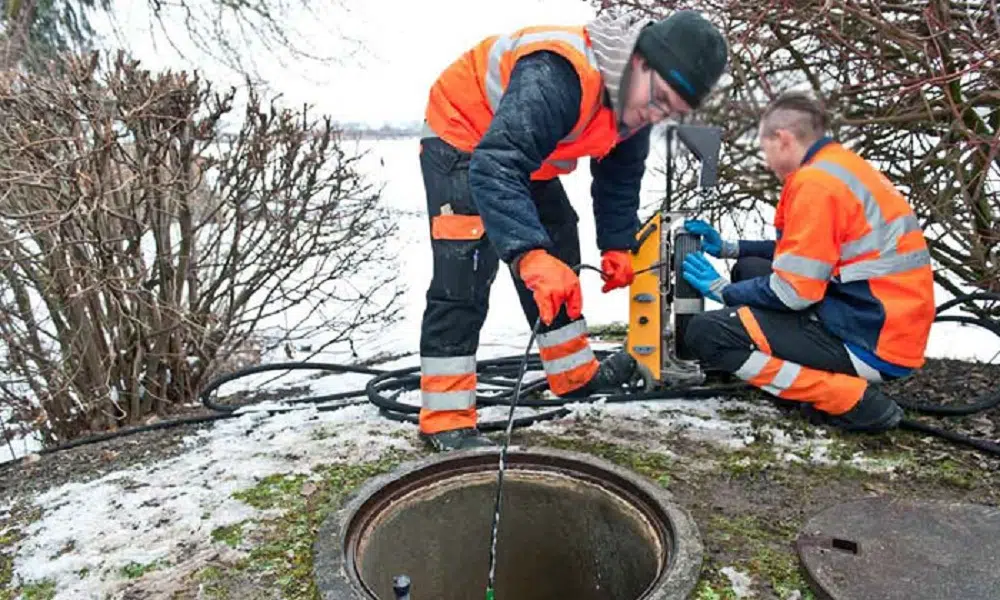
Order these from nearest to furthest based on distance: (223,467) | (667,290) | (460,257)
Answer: (460,257)
(223,467)
(667,290)

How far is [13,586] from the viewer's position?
6.65 feet

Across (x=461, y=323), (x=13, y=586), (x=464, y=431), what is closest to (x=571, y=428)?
(x=464, y=431)

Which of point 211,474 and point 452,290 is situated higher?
point 452,290

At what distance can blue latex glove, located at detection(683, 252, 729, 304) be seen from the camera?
3047mm

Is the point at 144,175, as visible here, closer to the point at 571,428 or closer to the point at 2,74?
the point at 2,74

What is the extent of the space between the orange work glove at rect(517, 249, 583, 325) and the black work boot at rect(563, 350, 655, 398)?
1.02 m

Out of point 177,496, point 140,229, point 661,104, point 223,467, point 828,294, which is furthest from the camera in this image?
point 140,229

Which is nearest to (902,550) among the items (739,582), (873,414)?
(739,582)

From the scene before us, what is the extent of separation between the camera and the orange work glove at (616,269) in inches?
122

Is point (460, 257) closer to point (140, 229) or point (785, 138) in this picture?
point (785, 138)

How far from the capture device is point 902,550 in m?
2.00

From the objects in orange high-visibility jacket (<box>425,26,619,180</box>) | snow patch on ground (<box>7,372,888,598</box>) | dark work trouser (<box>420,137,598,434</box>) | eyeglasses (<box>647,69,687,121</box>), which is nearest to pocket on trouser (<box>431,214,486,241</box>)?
dark work trouser (<box>420,137,598,434</box>)

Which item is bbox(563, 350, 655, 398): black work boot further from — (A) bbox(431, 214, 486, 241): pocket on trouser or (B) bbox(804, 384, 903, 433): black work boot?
(A) bbox(431, 214, 486, 241): pocket on trouser

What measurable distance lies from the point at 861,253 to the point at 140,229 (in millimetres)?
3443
